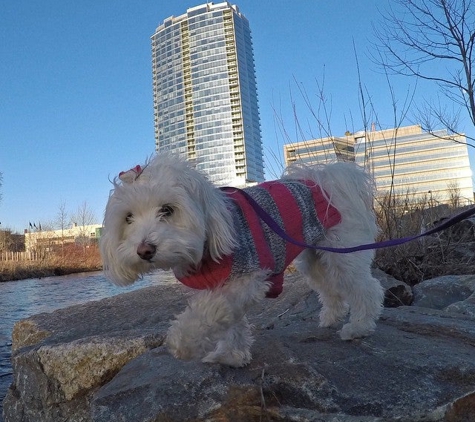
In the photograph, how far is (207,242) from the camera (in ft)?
7.79

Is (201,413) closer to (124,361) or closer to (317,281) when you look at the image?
(124,361)

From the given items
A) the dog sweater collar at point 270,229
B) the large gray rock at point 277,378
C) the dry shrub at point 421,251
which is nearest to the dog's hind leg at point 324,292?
the large gray rock at point 277,378

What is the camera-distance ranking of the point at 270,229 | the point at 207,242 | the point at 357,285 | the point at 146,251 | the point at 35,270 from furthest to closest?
the point at 35,270, the point at 357,285, the point at 270,229, the point at 207,242, the point at 146,251

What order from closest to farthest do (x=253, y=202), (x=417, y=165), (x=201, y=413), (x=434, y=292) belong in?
A: (x=201, y=413), (x=253, y=202), (x=434, y=292), (x=417, y=165)

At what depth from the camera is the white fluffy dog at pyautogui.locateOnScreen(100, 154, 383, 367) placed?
222cm

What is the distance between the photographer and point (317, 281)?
350 centimetres

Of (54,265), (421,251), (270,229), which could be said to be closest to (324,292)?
(270,229)

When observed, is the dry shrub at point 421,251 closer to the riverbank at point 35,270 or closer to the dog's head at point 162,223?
the dog's head at point 162,223

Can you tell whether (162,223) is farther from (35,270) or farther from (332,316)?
(35,270)

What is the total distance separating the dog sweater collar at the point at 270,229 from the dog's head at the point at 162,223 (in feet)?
0.29

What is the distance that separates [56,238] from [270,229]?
3911 cm

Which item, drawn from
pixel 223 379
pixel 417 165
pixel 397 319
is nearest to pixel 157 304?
pixel 397 319

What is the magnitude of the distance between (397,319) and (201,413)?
1.88 meters

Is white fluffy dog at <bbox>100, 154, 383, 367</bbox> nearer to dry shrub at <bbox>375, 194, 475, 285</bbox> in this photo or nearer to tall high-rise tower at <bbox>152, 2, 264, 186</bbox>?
dry shrub at <bbox>375, 194, 475, 285</bbox>
